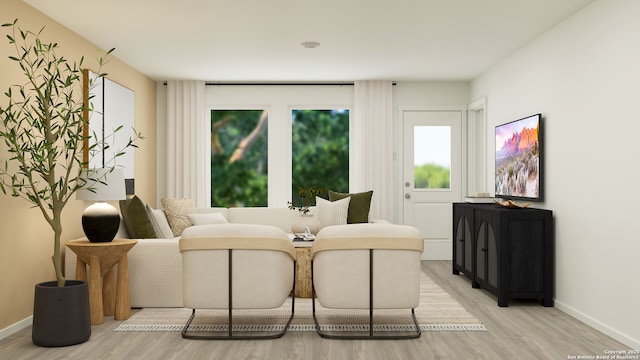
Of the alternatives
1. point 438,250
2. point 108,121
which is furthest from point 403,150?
point 108,121

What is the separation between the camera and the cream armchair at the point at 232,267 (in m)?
3.71

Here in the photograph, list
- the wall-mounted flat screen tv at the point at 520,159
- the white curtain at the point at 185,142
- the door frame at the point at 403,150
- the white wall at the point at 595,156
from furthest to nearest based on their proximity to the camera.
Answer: the door frame at the point at 403,150, the white curtain at the point at 185,142, the wall-mounted flat screen tv at the point at 520,159, the white wall at the point at 595,156

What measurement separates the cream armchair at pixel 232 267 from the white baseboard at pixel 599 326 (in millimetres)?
2319

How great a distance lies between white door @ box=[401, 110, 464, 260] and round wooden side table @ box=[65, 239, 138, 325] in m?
4.29

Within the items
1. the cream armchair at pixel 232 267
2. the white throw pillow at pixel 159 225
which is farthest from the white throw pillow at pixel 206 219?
the cream armchair at pixel 232 267

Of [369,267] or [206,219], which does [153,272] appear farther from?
[369,267]

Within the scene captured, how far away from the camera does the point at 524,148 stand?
549cm

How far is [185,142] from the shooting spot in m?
7.62

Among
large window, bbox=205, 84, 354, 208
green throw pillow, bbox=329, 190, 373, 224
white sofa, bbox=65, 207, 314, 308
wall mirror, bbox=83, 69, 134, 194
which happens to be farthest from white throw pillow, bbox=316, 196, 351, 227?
large window, bbox=205, 84, 354, 208

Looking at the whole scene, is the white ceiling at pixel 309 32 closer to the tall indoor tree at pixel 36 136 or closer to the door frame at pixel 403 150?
the tall indoor tree at pixel 36 136

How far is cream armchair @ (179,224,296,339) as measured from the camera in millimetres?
3713

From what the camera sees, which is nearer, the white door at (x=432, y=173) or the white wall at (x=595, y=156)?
the white wall at (x=595, y=156)

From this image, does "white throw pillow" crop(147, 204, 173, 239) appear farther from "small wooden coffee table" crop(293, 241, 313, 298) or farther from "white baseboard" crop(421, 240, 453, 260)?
"white baseboard" crop(421, 240, 453, 260)

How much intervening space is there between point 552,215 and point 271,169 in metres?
3.94
